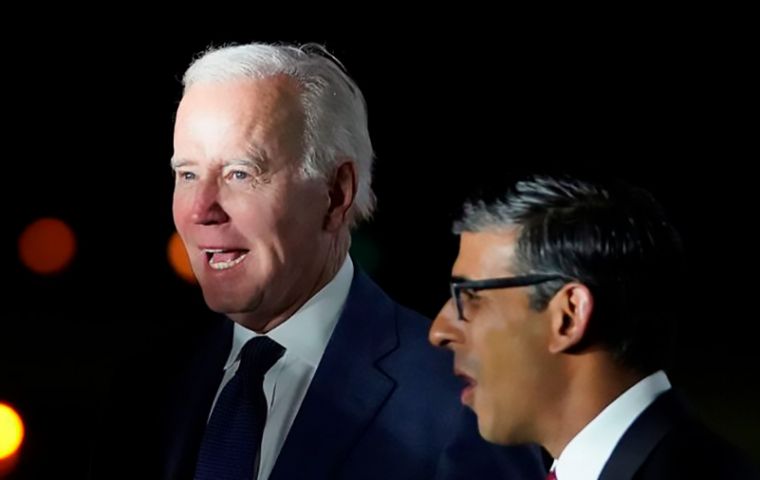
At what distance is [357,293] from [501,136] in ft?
10.0

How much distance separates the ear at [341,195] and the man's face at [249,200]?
0.02m

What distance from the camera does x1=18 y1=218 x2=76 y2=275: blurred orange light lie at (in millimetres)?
9594

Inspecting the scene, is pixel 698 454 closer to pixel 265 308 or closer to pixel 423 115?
pixel 265 308

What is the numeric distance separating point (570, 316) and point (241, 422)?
3.05 feet

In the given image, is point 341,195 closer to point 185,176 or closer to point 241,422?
point 185,176

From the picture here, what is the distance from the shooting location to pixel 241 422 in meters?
3.32

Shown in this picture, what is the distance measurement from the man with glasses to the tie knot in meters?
0.76

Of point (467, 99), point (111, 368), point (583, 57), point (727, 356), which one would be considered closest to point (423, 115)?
point (467, 99)

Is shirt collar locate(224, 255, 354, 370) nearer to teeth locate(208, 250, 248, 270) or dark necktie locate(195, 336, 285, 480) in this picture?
dark necktie locate(195, 336, 285, 480)

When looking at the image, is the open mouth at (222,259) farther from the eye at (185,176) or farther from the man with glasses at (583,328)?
the man with glasses at (583,328)

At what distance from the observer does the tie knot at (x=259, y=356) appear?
3.37 m

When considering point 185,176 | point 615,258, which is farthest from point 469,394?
point 185,176

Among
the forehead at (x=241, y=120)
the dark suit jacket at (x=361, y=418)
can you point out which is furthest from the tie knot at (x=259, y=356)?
the forehead at (x=241, y=120)

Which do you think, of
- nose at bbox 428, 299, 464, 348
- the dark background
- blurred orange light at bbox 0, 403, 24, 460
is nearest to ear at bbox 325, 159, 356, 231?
nose at bbox 428, 299, 464, 348
